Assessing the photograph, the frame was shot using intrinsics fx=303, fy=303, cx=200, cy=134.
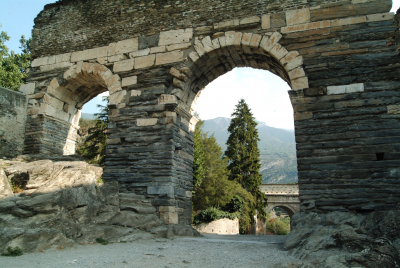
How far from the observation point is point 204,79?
8.59 metres

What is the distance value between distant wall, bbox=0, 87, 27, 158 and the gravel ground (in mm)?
4909

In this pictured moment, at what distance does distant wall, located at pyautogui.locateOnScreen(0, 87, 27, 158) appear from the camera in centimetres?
812

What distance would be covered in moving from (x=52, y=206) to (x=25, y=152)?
4232mm

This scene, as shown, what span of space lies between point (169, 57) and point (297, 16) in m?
3.27

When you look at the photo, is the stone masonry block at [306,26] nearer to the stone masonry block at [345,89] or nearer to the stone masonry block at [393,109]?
the stone masonry block at [345,89]

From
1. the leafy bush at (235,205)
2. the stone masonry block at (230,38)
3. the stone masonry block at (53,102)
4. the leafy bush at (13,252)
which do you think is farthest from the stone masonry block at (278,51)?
the leafy bush at (235,205)

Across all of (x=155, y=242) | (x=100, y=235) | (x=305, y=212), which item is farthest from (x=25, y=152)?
(x=305, y=212)

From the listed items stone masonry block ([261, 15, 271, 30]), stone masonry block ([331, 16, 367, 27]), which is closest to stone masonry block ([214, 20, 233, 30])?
stone masonry block ([261, 15, 271, 30])

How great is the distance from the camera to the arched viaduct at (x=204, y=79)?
5.96 metres

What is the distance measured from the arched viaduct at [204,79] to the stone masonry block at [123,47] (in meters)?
0.03

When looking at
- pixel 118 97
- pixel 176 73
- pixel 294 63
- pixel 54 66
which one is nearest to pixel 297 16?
pixel 294 63

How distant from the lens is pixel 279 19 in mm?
7289

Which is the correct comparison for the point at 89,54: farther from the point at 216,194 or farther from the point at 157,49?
the point at 216,194

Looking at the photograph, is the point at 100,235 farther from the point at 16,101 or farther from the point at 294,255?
the point at 16,101
